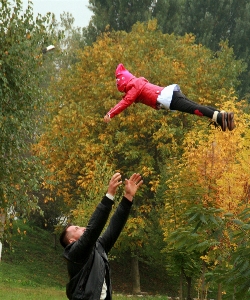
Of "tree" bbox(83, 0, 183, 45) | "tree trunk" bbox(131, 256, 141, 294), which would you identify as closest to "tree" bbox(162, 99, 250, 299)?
"tree trunk" bbox(131, 256, 141, 294)

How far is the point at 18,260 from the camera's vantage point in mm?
38281

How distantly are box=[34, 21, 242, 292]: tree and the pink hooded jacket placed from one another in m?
24.7

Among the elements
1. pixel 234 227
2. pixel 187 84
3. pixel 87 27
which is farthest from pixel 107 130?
pixel 234 227

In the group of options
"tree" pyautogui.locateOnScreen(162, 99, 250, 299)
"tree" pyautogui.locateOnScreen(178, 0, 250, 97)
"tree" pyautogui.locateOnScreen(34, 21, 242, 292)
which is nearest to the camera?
"tree" pyautogui.locateOnScreen(162, 99, 250, 299)

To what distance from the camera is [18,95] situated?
16.9 metres

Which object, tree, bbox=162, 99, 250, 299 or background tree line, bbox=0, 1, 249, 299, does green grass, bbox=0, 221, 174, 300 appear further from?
tree, bbox=162, 99, 250, 299

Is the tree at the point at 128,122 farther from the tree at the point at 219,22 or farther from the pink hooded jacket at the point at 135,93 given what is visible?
the pink hooded jacket at the point at 135,93

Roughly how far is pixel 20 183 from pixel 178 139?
18.1 m

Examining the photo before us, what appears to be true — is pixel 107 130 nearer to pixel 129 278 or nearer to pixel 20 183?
pixel 129 278

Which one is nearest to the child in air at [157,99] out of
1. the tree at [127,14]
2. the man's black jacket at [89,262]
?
the man's black jacket at [89,262]

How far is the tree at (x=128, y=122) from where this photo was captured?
34031 millimetres

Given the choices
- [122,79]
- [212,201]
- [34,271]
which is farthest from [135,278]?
[122,79]

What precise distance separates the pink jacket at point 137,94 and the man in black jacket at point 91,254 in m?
1.46

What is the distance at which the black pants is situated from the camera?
738 cm
